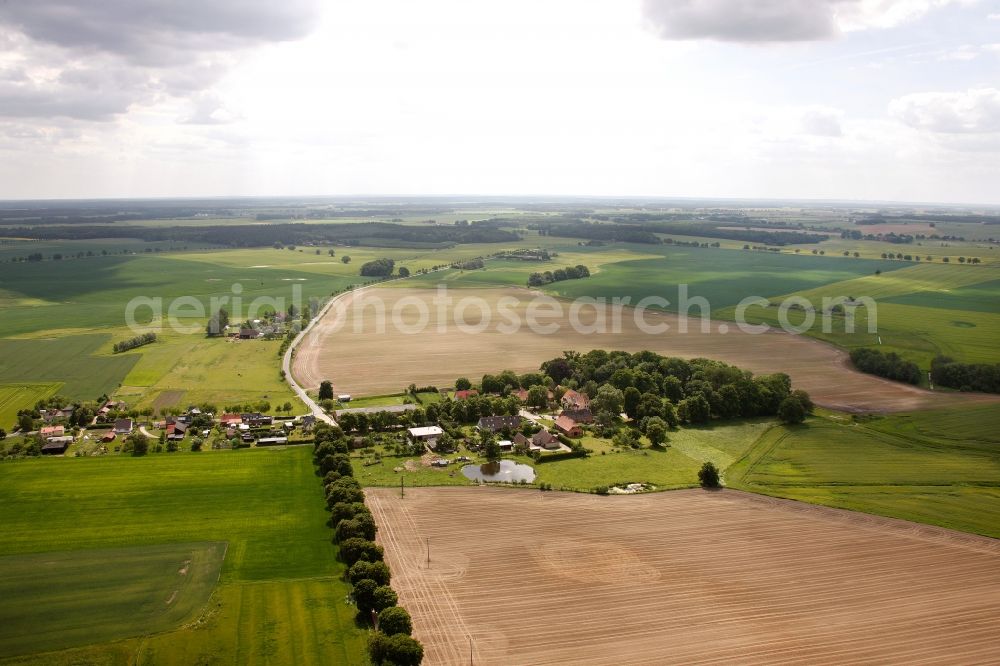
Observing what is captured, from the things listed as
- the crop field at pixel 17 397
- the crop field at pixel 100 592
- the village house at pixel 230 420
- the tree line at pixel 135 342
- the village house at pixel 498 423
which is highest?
the tree line at pixel 135 342

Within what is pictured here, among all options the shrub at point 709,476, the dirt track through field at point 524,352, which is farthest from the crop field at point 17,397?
the shrub at point 709,476

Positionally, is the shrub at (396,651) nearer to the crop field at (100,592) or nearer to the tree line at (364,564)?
the tree line at (364,564)

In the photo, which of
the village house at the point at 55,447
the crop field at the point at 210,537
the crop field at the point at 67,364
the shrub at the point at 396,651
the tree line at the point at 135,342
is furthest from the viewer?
the tree line at the point at 135,342

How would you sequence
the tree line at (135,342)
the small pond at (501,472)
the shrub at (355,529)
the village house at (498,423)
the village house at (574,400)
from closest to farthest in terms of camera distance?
the shrub at (355,529) → the small pond at (501,472) → the village house at (498,423) → the village house at (574,400) → the tree line at (135,342)

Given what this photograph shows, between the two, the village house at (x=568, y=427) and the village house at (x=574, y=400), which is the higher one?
the village house at (x=574, y=400)

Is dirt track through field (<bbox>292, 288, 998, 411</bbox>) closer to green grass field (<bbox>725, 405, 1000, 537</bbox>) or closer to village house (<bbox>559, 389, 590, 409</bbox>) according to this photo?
green grass field (<bbox>725, 405, 1000, 537</bbox>)
